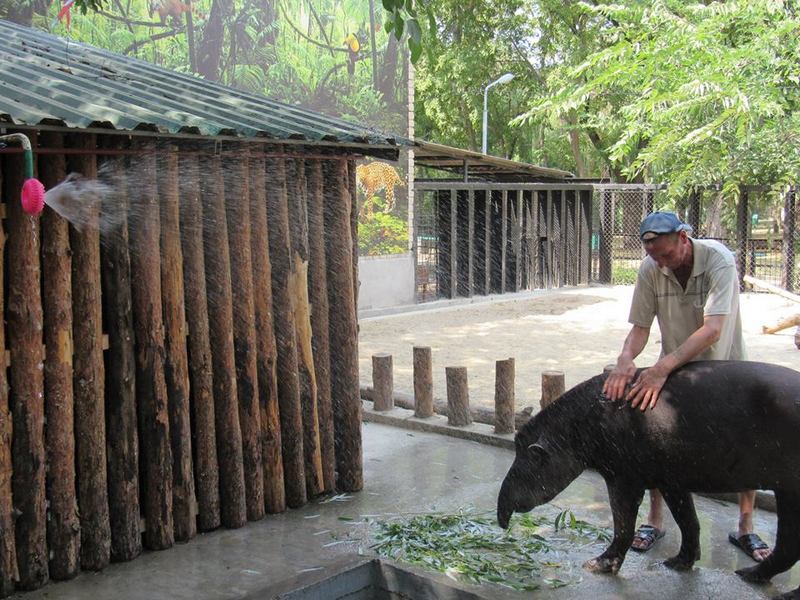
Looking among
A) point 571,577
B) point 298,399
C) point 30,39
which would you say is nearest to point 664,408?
point 571,577

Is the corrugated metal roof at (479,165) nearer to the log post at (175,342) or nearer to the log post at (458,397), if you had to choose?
the log post at (458,397)

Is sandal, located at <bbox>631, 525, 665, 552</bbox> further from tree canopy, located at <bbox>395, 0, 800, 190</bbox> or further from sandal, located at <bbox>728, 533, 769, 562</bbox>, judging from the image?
tree canopy, located at <bbox>395, 0, 800, 190</bbox>

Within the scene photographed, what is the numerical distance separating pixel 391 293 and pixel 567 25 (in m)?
16.3

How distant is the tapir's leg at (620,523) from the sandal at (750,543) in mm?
749

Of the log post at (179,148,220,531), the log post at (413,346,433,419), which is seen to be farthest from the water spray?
the log post at (413,346,433,419)

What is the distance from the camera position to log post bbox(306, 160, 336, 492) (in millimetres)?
6211

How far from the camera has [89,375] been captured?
503cm

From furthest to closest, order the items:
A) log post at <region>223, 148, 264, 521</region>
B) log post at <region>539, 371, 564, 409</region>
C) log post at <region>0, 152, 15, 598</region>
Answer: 1. log post at <region>539, 371, 564, 409</region>
2. log post at <region>223, 148, 264, 521</region>
3. log post at <region>0, 152, 15, 598</region>

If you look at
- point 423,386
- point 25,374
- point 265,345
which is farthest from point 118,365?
point 423,386

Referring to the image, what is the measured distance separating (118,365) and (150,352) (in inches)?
7.6

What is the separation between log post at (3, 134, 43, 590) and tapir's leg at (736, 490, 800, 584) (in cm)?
356

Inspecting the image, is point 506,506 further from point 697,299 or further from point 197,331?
point 197,331

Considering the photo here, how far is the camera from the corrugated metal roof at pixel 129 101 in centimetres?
479

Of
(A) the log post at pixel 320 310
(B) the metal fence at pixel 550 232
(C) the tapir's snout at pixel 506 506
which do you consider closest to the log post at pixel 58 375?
(A) the log post at pixel 320 310
